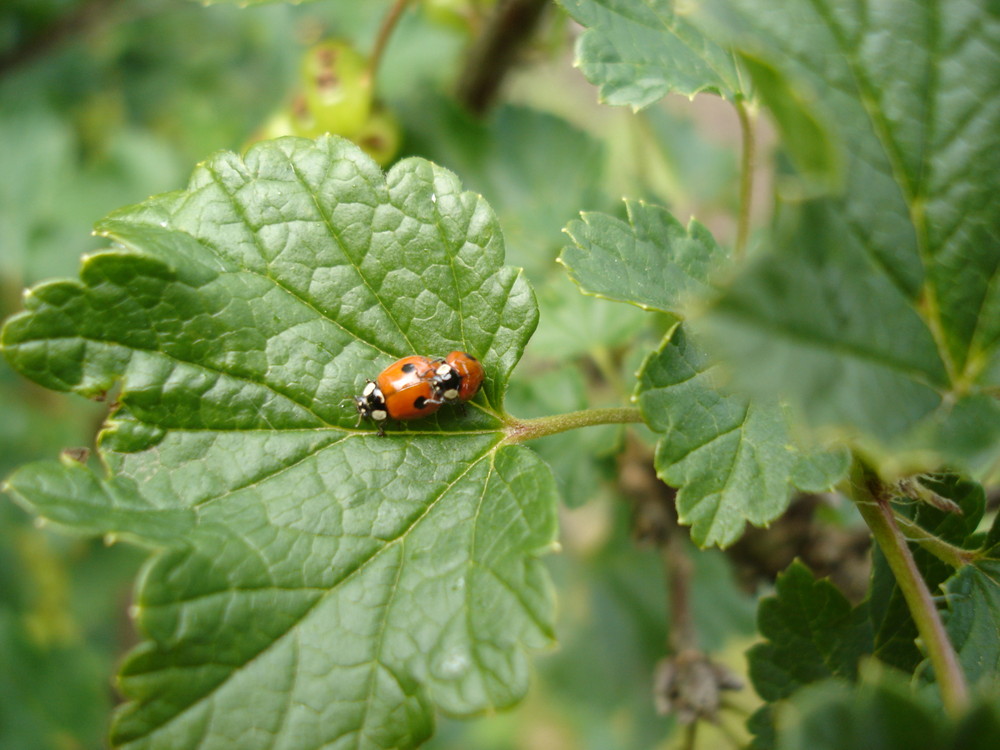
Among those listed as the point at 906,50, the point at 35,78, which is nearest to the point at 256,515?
the point at 906,50

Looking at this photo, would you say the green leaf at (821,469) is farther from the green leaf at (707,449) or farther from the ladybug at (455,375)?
the ladybug at (455,375)

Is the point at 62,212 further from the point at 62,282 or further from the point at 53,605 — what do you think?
the point at 62,282

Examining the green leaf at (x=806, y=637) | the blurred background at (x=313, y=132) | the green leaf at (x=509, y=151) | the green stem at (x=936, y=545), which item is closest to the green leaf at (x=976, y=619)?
the green stem at (x=936, y=545)

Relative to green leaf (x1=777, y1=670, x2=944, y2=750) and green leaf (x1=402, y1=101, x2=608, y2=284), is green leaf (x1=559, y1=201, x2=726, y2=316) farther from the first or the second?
green leaf (x1=402, y1=101, x2=608, y2=284)

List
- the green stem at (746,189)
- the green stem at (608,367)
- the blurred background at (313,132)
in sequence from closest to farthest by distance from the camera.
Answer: the green stem at (746,189)
the green stem at (608,367)
the blurred background at (313,132)

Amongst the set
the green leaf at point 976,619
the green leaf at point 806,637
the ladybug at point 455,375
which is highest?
the ladybug at point 455,375

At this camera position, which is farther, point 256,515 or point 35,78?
point 35,78
